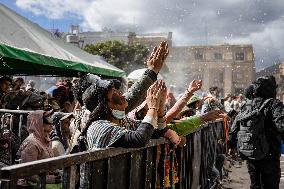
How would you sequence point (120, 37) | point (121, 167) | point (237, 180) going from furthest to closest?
point (120, 37) → point (237, 180) → point (121, 167)

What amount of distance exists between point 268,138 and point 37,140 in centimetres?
308

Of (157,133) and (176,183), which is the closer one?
(157,133)

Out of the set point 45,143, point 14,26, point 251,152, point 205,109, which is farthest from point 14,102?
point 251,152

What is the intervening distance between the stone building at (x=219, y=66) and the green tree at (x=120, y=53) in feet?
78.4

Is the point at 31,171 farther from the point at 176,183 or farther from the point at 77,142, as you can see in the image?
the point at 176,183

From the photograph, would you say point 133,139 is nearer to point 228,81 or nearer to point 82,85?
point 82,85

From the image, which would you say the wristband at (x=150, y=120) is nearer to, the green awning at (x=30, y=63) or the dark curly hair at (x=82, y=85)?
the dark curly hair at (x=82, y=85)

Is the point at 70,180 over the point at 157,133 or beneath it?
beneath

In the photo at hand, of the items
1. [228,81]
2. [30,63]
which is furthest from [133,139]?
[228,81]

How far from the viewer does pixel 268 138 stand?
548 centimetres

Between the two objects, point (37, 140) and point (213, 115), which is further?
point (37, 140)

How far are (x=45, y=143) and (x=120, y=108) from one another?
1942 millimetres

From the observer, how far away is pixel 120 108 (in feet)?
10.3

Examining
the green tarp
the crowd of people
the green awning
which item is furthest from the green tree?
the crowd of people
